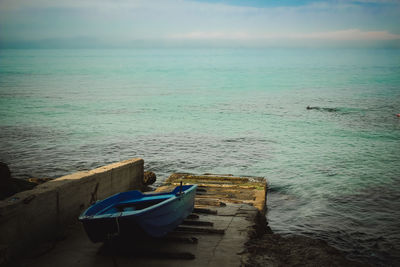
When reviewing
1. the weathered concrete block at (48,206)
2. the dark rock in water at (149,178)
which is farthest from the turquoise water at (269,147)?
the weathered concrete block at (48,206)

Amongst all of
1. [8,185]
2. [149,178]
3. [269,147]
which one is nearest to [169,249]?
[8,185]

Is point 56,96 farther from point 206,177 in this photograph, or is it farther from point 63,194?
point 63,194

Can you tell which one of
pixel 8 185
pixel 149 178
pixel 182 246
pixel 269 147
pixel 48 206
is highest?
pixel 8 185

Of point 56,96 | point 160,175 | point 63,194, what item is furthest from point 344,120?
point 56,96

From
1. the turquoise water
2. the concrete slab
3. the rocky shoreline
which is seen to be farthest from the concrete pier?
the turquoise water

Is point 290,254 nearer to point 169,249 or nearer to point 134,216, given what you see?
point 169,249

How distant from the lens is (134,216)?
7.07m

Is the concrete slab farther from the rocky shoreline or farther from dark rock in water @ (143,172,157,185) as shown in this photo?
dark rock in water @ (143,172,157,185)

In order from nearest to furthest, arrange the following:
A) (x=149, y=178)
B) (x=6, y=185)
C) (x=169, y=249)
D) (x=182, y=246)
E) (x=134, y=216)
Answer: (x=134, y=216)
(x=169, y=249)
(x=182, y=246)
(x=6, y=185)
(x=149, y=178)

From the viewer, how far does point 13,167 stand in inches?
700

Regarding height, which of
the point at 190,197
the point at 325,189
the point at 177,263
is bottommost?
the point at 325,189

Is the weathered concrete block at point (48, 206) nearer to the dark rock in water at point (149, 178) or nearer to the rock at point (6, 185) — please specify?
the rock at point (6, 185)

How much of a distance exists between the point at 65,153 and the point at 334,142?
16000mm

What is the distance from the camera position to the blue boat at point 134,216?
23.2 feet
